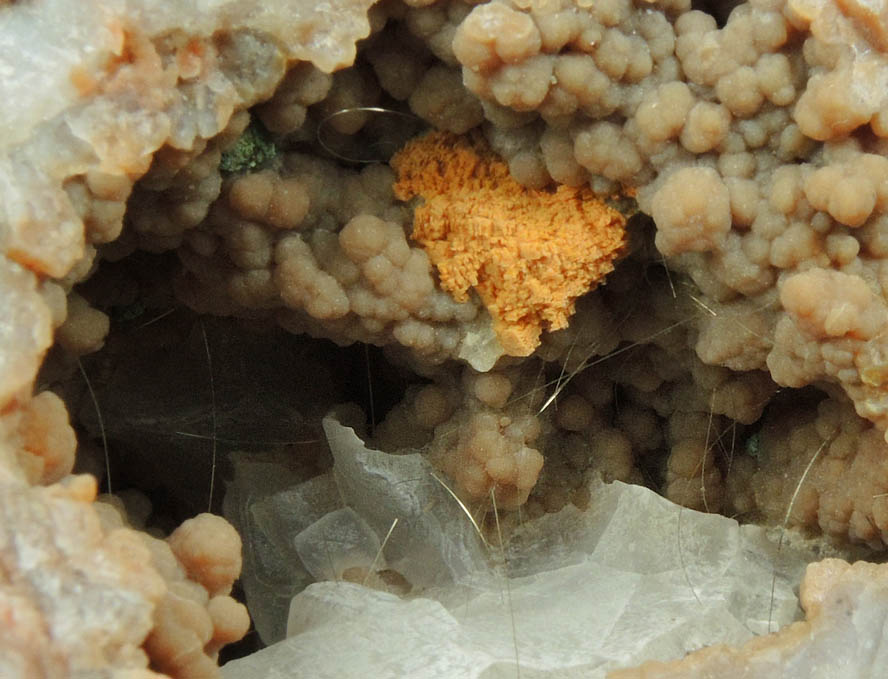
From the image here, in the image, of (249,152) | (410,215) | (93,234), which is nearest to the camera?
(93,234)

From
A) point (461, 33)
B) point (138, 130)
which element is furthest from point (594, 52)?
point (138, 130)

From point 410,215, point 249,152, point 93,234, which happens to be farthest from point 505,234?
point 93,234

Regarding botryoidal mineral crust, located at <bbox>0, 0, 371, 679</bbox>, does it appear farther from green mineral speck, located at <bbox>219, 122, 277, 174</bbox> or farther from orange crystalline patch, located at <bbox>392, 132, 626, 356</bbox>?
orange crystalline patch, located at <bbox>392, 132, 626, 356</bbox>

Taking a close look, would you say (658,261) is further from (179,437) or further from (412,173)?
(179,437)

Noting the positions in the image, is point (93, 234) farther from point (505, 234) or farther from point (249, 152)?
point (505, 234)

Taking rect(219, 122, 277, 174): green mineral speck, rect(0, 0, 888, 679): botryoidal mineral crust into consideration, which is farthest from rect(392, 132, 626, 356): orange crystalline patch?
rect(219, 122, 277, 174): green mineral speck

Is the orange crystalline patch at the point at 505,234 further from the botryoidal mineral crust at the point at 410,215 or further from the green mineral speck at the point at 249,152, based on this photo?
the green mineral speck at the point at 249,152
